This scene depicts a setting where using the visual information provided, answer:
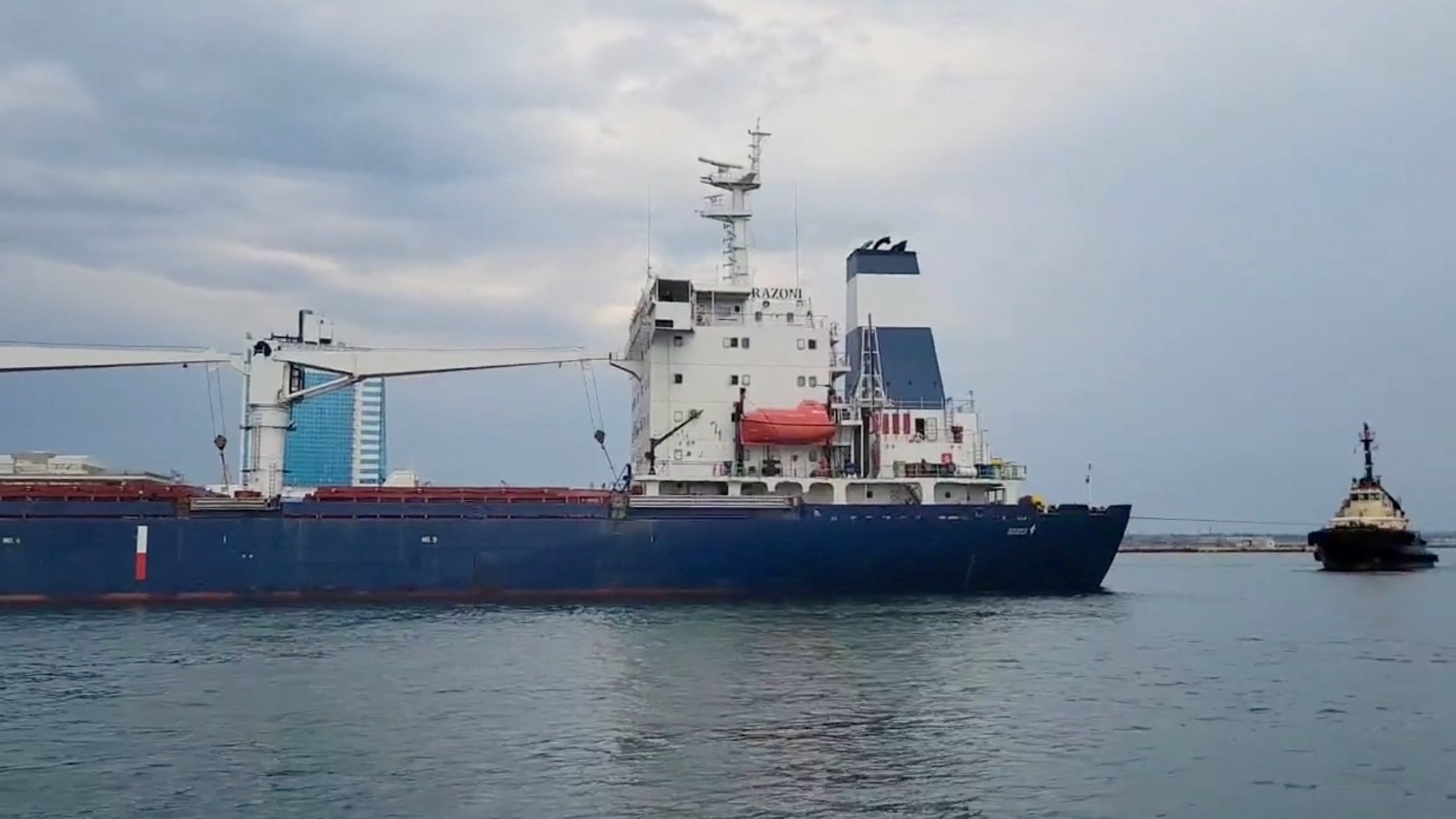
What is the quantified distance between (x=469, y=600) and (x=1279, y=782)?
64.8 ft

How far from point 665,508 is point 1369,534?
40332 millimetres

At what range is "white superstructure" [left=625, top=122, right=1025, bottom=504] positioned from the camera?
29250 mm

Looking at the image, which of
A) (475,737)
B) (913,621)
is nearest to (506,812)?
(475,737)

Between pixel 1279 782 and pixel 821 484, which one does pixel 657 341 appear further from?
pixel 1279 782

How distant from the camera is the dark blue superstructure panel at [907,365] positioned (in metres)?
31.3

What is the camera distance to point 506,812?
1002cm

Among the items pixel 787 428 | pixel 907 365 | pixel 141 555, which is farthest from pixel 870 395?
pixel 141 555

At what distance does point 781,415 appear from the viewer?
1145 inches

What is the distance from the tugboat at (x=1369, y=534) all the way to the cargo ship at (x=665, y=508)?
1218 inches

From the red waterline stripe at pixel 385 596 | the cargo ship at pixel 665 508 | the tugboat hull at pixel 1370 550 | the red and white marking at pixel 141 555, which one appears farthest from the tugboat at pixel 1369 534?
the red and white marking at pixel 141 555

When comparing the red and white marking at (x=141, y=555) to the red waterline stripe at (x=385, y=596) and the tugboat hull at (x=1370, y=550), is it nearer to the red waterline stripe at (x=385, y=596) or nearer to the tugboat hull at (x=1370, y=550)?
the red waterline stripe at (x=385, y=596)

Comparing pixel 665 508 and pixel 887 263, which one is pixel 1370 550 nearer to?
pixel 887 263

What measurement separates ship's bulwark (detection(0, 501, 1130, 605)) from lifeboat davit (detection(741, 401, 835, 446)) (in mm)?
2065

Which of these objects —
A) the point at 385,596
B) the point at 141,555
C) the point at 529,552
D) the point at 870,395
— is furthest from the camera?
the point at 870,395
